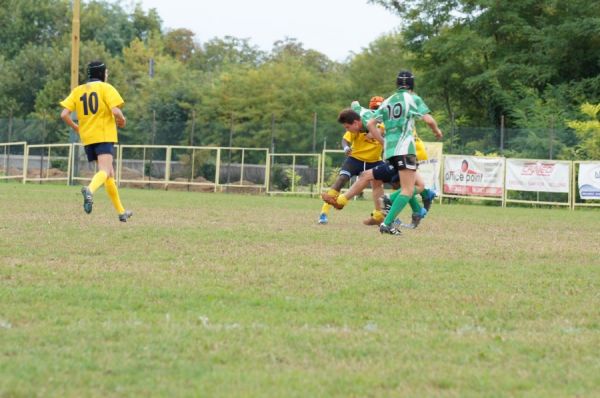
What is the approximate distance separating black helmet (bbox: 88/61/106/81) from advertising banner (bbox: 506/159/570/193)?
1639 cm

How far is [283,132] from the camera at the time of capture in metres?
34.4

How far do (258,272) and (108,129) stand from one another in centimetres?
544

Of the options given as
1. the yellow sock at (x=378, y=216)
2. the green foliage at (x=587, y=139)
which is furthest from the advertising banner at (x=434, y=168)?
the yellow sock at (x=378, y=216)

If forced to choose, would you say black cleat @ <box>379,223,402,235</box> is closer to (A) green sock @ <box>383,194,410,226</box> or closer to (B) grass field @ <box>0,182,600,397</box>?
(A) green sock @ <box>383,194,410,226</box>

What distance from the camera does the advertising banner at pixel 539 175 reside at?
2634cm

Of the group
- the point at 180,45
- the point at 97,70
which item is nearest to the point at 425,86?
the point at 97,70

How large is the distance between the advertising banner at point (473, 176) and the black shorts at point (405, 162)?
15791 mm

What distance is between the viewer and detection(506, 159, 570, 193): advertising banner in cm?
2634

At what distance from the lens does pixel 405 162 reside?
38.1 feet

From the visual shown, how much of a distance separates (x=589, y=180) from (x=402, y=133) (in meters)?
15.7

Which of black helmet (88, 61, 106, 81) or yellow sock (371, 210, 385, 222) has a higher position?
black helmet (88, 61, 106, 81)

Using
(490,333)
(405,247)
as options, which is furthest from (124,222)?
(490,333)

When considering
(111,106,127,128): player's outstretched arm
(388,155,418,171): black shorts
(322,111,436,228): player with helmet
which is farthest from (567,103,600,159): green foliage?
(111,106,127,128): player's outstretched arm

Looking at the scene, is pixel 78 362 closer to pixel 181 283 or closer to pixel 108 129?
pixel 181 283
